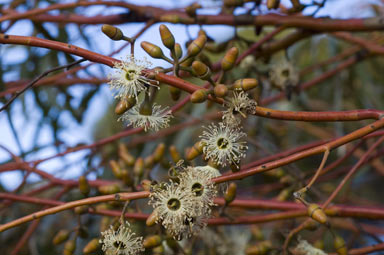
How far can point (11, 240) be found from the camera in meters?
1.93

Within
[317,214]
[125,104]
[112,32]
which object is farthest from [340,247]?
[112,32]

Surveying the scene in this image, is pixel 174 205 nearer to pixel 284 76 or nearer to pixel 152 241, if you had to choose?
pixel 152 241

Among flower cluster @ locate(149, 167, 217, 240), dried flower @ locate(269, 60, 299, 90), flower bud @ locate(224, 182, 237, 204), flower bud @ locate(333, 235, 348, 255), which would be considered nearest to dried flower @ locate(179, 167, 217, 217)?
flower cluster @ locate(149, 167, 217, 240)

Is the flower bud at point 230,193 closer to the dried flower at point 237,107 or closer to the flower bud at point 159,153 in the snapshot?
the dried flower at point 237,107

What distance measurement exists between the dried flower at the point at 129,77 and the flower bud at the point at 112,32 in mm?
52

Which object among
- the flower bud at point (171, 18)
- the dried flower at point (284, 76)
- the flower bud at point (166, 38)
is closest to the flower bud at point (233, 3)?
the flower bud at point (171, 18)

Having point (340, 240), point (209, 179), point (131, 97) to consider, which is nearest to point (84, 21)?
point (131, 97)

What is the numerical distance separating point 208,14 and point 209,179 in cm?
75

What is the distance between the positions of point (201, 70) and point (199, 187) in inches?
9.0

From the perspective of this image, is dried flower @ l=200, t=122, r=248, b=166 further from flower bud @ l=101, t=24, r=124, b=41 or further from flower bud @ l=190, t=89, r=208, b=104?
flower bud @ l=101, t=24, r=124, b=41

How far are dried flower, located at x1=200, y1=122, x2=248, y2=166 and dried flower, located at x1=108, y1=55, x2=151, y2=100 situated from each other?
0.56 feet

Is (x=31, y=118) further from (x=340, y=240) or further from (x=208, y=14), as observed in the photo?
(x=340, y=240)

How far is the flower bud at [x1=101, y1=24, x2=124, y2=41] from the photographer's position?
95cm

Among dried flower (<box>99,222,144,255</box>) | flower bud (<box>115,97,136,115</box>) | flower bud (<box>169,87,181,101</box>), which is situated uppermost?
flower bud (<box>169,87,181,101</box>)
